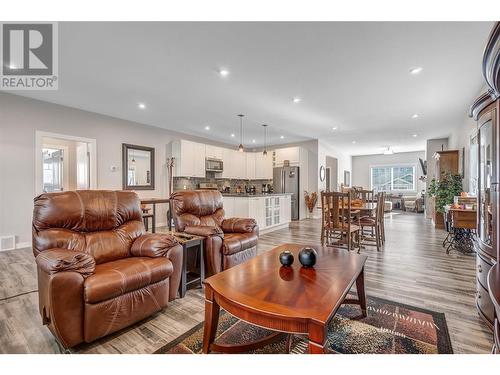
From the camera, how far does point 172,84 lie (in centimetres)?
375

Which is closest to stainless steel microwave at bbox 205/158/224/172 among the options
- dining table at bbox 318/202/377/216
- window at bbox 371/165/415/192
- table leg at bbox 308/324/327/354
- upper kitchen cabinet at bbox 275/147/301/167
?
upper kitchen cabinet at bbox 275/147/301/167

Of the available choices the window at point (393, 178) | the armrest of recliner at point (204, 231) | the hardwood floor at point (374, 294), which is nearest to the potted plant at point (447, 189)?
the hardwood floor at point (374, 294)

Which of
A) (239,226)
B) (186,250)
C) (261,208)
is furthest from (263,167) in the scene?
(186,250)

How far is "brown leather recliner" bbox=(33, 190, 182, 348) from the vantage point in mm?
1592

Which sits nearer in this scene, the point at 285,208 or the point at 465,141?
the point at 465,141

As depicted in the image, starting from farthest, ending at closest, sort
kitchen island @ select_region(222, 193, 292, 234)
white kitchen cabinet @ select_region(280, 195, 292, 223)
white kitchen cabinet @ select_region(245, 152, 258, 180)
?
white kitchen cabinet @ select_region(245, 152, 258, 180) → white kitchen cabinet @ select_region(280, 195, 292, 223) → kitchen island @ select_region(222, 193, 292, 234)

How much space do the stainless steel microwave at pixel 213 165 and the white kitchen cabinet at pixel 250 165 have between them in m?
1.20

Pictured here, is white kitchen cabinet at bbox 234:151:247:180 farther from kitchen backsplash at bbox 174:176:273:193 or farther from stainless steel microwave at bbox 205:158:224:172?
stainless steel microwave at bbox 205:158:224:172

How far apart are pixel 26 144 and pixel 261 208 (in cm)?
462

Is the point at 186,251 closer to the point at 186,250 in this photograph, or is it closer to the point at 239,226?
the point at 186,250

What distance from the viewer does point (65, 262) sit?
5.23 feet

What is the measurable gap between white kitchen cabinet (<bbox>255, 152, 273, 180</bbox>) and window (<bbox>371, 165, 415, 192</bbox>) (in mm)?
6695
